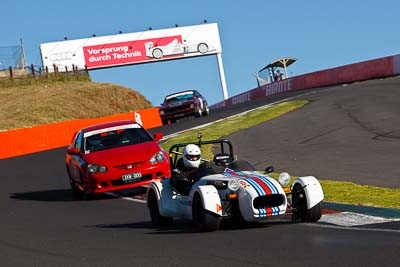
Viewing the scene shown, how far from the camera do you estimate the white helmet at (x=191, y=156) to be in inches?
491

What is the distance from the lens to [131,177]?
16.9 meters

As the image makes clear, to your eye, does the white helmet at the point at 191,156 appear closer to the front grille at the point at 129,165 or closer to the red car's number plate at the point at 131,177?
the red car's number plate at the point at 131,177

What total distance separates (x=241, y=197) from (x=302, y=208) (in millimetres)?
812

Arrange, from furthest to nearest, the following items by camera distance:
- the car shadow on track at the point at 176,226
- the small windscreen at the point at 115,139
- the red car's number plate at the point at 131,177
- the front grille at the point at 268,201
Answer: the small windscreen at the point at 115,139 < the red car's number plate at the point at 131,177 < the car shadow on track at the point at 176,226 < the front grille at the point at 268,201

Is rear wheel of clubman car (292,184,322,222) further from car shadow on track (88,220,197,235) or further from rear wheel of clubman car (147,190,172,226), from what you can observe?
rear wheel of clubman car (147,190,172,226)

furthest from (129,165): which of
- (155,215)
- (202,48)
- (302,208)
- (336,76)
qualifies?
(202,48)

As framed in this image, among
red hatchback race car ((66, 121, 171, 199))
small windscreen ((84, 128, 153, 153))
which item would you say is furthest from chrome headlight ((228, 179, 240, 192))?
small windscreen ((84, 128, 153, 153))

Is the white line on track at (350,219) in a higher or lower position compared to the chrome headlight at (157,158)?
lower

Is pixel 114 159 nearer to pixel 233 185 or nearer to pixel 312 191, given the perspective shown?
Answer: pixel 233 185

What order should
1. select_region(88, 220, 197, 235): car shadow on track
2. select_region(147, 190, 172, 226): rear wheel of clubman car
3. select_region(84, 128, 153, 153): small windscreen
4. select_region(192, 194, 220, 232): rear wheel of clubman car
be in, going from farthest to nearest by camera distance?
select_region(84, 128, 153, 153): small windscreen → select_region(147, 190, 172, 226): rear wheel of clubman car → select_region(88, 220, 197, 235): car shadow on track → select_region(192, 194, 220, 232): rear wheel of clubman car

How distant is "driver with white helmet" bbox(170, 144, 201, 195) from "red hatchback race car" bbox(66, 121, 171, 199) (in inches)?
173

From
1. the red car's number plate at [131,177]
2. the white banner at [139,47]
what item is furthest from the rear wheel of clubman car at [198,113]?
the white banner at [139,47]

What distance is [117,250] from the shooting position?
395 inches

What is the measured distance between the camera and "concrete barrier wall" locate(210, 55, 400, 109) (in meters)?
46.6
